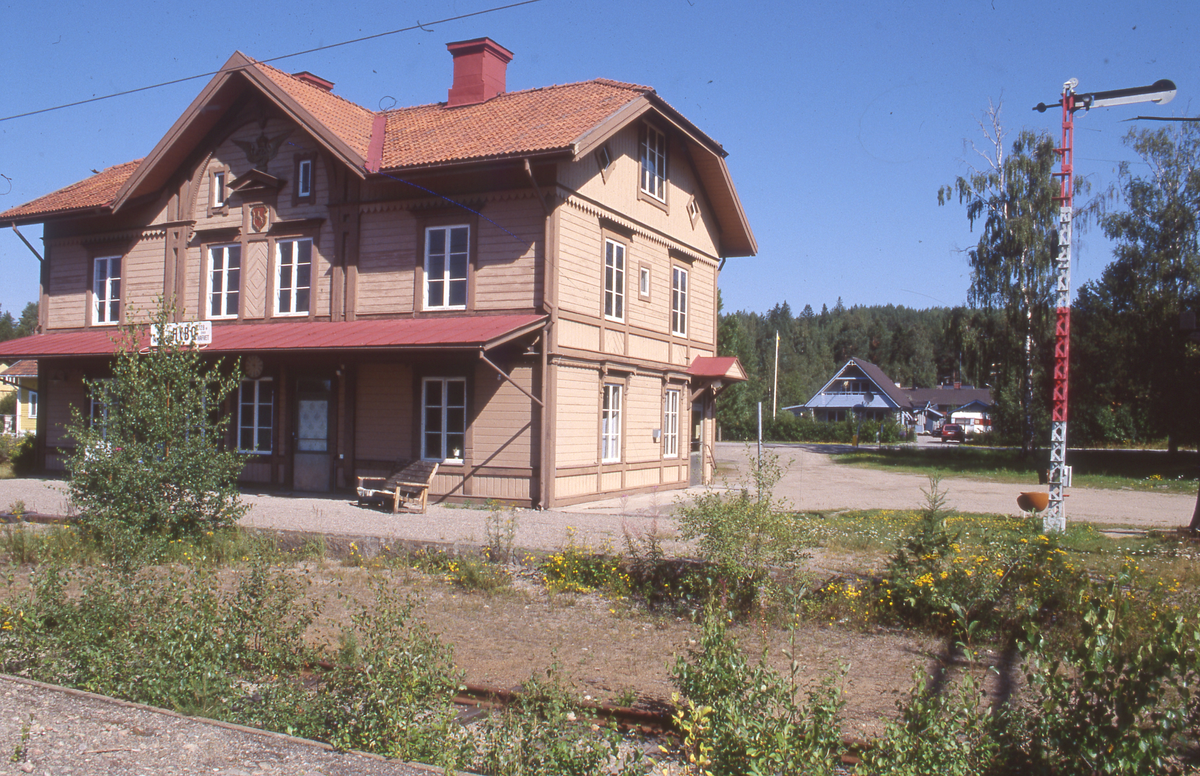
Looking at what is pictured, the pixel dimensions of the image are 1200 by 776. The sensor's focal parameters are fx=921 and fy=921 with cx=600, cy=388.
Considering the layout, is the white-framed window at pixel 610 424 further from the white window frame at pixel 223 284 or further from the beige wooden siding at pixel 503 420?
the white window frame at pixel 223 284

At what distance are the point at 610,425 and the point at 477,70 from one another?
8.53 meters

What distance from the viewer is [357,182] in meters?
18.6

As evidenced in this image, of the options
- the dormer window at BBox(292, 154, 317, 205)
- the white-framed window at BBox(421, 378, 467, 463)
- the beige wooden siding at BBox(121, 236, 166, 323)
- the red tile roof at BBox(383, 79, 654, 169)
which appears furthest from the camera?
the beige wooden siding at BBox(121, 236, 166, 323)

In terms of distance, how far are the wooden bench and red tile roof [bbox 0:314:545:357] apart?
7.99 feet

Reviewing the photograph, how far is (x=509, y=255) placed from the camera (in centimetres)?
1697

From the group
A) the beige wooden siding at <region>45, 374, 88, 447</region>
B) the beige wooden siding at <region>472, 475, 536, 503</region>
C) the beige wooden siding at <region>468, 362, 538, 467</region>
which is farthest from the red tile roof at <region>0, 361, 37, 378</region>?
the beige wooden siding at <region>472, 475, 536, 503</region>

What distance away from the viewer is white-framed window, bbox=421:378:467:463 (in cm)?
1730

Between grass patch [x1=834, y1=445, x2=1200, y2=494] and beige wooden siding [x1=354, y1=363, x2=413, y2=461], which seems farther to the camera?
grass patch [x1=834, y1=445, x2=1200, y2=494]

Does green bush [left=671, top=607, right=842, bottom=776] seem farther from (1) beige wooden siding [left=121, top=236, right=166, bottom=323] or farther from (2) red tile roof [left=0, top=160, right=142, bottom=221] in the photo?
(2) red tile roof [left=0, top=160, right=142, bottom=221]

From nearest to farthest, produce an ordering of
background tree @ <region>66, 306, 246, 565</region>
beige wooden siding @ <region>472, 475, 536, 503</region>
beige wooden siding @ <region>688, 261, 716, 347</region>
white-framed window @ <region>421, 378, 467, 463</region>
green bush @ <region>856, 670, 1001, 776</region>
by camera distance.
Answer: green bush @ <region>856, 670, 1001, 776</region> → background tree @ <region>66, 306, 246, 565</region> → beige wooden siding @ <region>472, 475, 536, 503</region> → white-framed window @ <region>421, 378, 467, 463</region> → beige wooden siding @ <region>688, 261, 716, 347</region>

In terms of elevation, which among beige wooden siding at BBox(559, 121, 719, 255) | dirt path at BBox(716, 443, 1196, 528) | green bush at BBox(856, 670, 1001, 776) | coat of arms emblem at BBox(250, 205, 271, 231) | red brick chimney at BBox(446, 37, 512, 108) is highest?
red brick chimney at BBox(446, 37, 512, 108)

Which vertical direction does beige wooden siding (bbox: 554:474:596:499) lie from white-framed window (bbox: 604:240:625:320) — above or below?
below

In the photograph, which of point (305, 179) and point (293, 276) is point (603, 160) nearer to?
point (305, 179)

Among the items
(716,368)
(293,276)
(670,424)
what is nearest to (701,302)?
(716,368)
